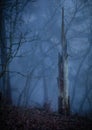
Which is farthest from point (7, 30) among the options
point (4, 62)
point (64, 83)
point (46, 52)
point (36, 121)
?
point (36, 121)

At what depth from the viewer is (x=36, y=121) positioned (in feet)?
40.6

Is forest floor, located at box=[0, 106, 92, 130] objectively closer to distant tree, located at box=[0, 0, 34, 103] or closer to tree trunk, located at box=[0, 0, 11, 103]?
tree trunk, located at box=[0, 0, 11, 103]

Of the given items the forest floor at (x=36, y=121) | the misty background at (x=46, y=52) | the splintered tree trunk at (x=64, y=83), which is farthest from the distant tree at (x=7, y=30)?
the forest floor at (x=36, y=121)

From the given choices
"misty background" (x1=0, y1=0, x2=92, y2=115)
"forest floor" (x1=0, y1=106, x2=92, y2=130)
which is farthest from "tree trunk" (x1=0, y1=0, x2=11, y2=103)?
"forest floor" (x1=0, y1=106, x2=92, y2=130)

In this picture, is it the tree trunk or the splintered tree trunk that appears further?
the tree trunk

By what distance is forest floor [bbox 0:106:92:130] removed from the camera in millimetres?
11469

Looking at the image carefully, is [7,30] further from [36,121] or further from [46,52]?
[36,121]

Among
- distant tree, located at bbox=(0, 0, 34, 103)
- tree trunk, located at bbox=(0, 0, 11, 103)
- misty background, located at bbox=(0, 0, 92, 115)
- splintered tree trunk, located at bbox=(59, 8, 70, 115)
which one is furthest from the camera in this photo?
misty background, located at bbox=(0, 0, 92, 115)

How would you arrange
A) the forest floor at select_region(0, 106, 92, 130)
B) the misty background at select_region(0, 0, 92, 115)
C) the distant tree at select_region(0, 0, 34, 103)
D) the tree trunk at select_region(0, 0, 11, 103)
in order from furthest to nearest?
the misty background at select_region(0, 0, 92, 115) < the tree trunk at select_region(0, 0, 11, 103) < the distant tree at select_region(0, 0, 34, 103) < the forest floor at select_region(0, 106, 92, 130)

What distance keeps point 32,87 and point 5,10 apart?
552 centimetres

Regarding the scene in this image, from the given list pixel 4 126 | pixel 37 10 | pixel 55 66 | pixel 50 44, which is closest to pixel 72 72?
pixel 55 66

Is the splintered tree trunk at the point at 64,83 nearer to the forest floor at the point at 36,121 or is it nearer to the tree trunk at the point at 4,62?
the forest floor at the point at 36,121

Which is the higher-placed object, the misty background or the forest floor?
the misty background

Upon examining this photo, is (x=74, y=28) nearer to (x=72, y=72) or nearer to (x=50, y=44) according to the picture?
(x=50, y=44)
